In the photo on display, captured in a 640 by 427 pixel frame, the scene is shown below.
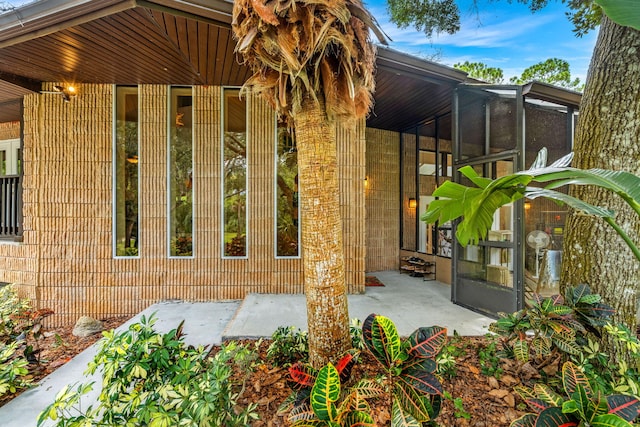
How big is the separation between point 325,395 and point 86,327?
4736mm

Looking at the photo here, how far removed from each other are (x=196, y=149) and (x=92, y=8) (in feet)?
7.05

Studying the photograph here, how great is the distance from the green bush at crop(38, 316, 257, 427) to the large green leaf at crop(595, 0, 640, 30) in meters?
3.19

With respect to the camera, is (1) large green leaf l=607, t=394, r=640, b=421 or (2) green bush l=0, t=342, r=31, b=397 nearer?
(1) large green leaf l=607, t=394, r=640, b=421

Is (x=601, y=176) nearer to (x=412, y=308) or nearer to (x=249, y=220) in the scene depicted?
(x=412, y=308)

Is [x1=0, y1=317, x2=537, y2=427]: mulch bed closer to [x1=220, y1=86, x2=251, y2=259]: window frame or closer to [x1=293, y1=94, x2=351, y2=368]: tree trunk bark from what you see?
[x1=293, y1=94, x2=351, y2=368]: tree trunk bark

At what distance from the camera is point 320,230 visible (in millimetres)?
2041

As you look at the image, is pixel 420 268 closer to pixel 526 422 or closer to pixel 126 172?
pixel 526 422

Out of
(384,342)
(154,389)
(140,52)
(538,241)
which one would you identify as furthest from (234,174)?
(538,241)

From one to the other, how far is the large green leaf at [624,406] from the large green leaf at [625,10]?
2085mm

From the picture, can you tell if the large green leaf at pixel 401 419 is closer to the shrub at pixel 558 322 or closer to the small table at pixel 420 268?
the shrub at pixel 558 322

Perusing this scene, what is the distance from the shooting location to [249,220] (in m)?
4.88

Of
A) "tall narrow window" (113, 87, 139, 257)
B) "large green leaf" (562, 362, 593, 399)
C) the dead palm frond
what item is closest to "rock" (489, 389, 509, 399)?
"large green leaf" (562, 362, 593, 399)

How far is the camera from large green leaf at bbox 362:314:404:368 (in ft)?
5.77

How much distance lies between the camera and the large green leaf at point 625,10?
5.07 ft
